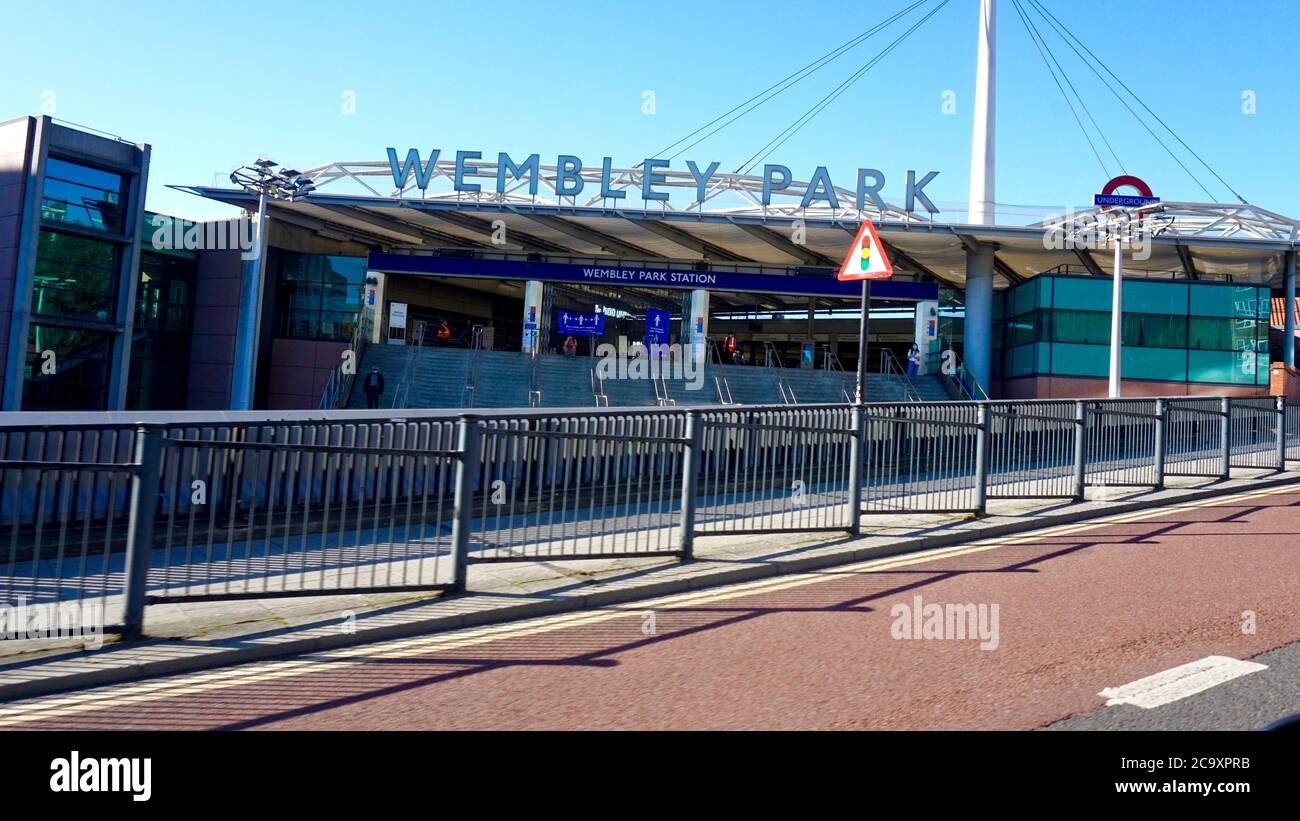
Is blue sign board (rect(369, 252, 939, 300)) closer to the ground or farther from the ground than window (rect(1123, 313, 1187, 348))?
farther from the ground

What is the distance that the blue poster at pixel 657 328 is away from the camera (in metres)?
33.8

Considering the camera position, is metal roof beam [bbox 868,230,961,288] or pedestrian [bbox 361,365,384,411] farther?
metal roof beam [bbox 868,230,961,288]

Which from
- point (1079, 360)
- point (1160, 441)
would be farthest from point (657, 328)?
point (1160, 441)

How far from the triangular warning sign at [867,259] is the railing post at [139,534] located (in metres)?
6.61

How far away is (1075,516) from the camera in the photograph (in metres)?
11.3

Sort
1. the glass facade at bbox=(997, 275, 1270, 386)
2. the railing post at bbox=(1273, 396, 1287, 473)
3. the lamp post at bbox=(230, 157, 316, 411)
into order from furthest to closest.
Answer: the glass facade at bbox=(997, 275, 1270, 386) < the lamp post at bbox=(230, 157, 316, 411) < the railing post at bbox=(1273, 396, 1287, 473)

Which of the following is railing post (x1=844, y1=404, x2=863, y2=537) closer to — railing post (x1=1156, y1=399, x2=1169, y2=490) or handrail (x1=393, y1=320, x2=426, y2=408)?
railing post (x1=1156, y1=399, x2=1169, y2=490)

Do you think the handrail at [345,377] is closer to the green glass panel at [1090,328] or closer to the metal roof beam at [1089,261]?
the green glass panel at [1090,328]

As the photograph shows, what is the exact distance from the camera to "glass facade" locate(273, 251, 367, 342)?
133 ft

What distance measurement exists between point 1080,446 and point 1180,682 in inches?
308

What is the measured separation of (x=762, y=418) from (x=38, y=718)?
6.41 meters

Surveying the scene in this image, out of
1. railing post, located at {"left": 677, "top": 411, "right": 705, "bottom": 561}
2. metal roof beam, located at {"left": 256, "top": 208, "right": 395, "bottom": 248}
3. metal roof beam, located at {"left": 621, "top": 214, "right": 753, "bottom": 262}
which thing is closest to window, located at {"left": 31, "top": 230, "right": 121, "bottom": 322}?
metal roof beam, located at {"left": 256, "top": 208, "right": 395, "bottom": 248}

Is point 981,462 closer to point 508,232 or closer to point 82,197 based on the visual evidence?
point 508,232

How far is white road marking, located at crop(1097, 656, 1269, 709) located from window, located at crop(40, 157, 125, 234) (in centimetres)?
3723
